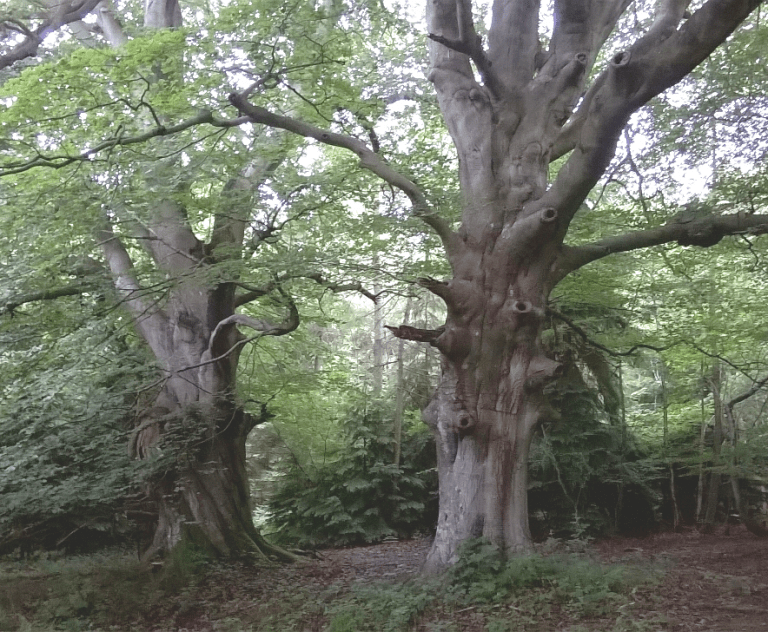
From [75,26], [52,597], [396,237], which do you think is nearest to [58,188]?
[396,237]

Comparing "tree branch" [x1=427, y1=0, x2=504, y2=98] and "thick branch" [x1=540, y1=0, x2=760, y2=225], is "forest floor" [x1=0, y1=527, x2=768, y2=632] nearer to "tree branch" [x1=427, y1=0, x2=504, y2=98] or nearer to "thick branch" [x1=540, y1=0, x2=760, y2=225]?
"thick branch" [x1=540, y1=0, x2=760, y2=225]

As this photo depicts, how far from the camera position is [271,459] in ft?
54.0

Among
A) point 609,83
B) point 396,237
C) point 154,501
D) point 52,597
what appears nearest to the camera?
point 609,83

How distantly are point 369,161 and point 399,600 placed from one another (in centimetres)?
458

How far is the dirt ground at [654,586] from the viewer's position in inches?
220

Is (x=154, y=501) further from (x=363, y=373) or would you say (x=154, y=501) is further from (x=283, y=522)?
(x=363, y=373)

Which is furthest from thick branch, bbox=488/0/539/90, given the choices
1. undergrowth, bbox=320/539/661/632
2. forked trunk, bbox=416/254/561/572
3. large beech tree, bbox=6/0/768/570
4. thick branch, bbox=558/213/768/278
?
undergrowth, bbox=320/539/661/632

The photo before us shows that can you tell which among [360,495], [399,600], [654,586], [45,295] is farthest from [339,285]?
[360,495]

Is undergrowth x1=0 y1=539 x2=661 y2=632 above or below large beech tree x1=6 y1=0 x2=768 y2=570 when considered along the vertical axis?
below

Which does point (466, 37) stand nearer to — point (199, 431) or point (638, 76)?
point (638, 76)

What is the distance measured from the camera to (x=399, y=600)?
6473 millimetres

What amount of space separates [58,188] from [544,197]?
5356mm

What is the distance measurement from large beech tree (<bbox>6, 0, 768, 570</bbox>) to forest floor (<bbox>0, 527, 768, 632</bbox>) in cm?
80

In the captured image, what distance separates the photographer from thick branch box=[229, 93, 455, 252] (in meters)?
7.29
